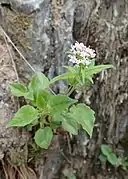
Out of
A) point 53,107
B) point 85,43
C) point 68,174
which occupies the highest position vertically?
point 85,43

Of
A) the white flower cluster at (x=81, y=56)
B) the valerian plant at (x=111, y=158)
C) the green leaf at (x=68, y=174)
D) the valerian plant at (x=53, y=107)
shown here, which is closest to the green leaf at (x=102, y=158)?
the valerian plant at (x=111, y=158)

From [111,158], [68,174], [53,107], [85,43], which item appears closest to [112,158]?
[111,158]

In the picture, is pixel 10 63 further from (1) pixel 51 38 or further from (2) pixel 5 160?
(2) pixel 5 160

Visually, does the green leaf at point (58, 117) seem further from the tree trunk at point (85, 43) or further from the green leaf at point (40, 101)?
the tree trunk at point (85, 43)

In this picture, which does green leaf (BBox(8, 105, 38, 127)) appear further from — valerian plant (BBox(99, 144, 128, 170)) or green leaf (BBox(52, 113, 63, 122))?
valerian plant (BBox(99, 144, 128, 170))

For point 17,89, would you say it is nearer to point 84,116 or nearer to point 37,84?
point 37,84

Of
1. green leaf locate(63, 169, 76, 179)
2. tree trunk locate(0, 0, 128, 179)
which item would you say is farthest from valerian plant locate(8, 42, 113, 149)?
green leaf locate(63, 169, 76, 179)

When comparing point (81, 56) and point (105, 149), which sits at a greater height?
point (81, 56)
